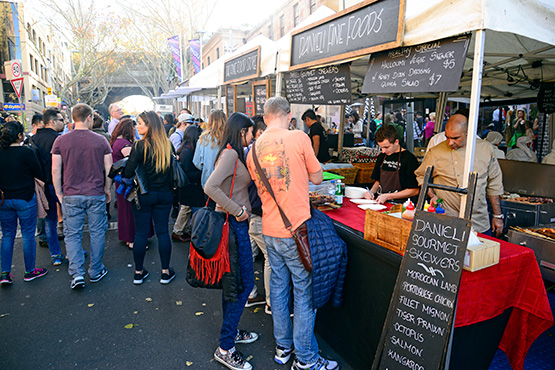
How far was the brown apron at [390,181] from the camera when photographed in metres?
4.09

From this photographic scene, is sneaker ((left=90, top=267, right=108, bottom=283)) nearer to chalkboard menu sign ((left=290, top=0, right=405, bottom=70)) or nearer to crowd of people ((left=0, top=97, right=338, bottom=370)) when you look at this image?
crowd of people ((left=0, top=97, right=338, bottom=370))

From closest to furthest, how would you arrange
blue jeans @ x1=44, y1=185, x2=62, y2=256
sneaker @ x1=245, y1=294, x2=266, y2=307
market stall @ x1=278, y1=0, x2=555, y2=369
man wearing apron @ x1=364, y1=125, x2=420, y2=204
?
market stall @ x1=278, y1=0, x2=555, y2=369 → man wearing apron @ x1=364, y1=125, x2=420, y2=204 → sneaker @ x1=245, y1=294, x2=266, y2=307 → blue jeans @ x1=44, y1=185, x2=62, y2=256

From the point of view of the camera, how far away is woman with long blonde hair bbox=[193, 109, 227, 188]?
16.0ft

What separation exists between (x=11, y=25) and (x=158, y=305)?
34624 mm

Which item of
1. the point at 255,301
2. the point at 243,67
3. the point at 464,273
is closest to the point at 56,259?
the point at 255,301

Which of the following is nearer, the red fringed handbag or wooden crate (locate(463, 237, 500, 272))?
wooden crate (locate(463, 237, 500, 272))

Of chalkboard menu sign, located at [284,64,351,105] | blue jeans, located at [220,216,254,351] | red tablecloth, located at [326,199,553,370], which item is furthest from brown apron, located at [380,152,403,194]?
blue jeans, located at [220,216,254,351]

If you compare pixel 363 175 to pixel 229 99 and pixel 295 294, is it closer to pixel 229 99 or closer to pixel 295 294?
pixel 229 99

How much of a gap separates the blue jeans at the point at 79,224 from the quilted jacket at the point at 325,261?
9.91 ft

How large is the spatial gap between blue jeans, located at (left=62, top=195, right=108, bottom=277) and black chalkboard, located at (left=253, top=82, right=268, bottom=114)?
3.80 m

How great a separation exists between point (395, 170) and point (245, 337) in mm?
2398

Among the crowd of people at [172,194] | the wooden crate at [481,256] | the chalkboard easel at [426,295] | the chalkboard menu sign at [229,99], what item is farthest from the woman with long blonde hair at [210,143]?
the chalkboard menu sign at [229,99]

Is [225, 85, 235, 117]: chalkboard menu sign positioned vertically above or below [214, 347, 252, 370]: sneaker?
above

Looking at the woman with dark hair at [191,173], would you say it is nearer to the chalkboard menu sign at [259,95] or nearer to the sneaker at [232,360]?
the chalkboard menu sign at [259,95]
